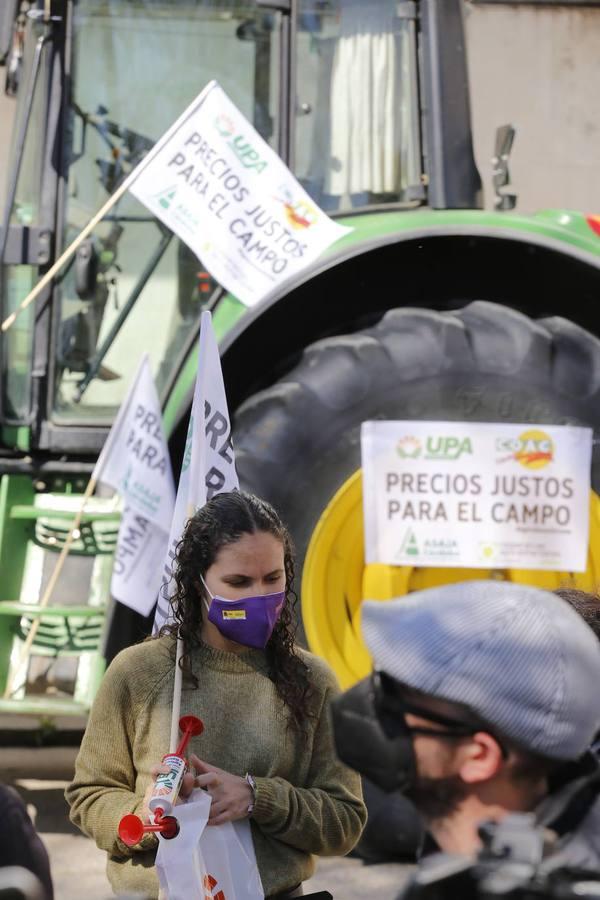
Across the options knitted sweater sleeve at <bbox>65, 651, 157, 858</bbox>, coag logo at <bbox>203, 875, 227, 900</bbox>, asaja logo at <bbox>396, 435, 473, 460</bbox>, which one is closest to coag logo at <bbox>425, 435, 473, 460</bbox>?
asaja logo at <bbox>396, 435, 473, 460</bbox>

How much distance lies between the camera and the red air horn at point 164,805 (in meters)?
1.99

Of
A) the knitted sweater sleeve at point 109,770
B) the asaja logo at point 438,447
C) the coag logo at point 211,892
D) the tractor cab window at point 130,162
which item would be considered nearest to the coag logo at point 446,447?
the asaja logo at point 438,447

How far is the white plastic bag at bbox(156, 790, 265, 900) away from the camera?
2.01 m

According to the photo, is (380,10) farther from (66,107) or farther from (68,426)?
(68,426)

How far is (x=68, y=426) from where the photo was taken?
15.0 ft

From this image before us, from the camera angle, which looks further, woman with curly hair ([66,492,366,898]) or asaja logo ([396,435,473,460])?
asaja logo ([396,435,473,460])

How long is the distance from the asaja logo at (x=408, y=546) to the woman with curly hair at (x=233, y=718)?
1665mm

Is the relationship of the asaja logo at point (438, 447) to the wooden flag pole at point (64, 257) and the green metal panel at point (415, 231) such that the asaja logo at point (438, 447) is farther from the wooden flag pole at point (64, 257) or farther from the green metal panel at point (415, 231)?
the wooden flag pole at point (64, 257)

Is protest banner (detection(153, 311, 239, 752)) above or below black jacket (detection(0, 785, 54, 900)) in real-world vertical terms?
above

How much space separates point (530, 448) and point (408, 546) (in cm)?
46

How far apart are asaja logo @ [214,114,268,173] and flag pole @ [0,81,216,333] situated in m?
0.10

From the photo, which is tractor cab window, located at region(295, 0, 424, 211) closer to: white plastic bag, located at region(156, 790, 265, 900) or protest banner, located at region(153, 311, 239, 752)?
protest banner, located at region(153, 311, 239, 752)

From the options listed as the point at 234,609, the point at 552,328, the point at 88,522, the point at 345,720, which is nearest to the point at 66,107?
the point at 88,522

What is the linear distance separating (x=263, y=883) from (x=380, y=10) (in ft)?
10.4
